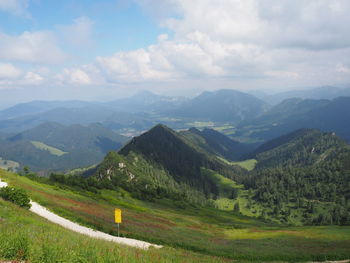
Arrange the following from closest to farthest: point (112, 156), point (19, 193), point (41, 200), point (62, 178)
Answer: point (19, 193) → point (41, 200) → point (62, 178) → point (112, 156)

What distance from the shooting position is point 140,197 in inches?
4843

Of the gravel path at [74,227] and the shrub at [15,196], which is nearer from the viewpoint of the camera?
the gravel path at [74,227]

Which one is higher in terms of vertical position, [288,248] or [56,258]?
[56,258]

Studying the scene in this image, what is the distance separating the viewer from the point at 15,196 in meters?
34.0

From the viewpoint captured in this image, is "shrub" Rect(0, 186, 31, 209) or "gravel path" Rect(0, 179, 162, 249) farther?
"shrub" Rect(0, 186, 31, 209)

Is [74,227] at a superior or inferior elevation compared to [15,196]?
inferior

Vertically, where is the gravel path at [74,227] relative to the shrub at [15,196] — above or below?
below

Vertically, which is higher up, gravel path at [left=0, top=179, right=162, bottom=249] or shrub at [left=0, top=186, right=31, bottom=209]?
shrub at [left=0, top=186, right=31, bottom=209]

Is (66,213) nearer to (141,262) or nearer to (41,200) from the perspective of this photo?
(41,200)

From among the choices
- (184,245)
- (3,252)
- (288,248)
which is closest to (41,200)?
(184,245)

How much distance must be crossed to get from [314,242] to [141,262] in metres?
43.9

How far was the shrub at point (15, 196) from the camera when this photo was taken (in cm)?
3341

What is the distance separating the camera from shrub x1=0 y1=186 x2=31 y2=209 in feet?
110

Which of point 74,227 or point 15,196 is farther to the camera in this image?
point 15,196
